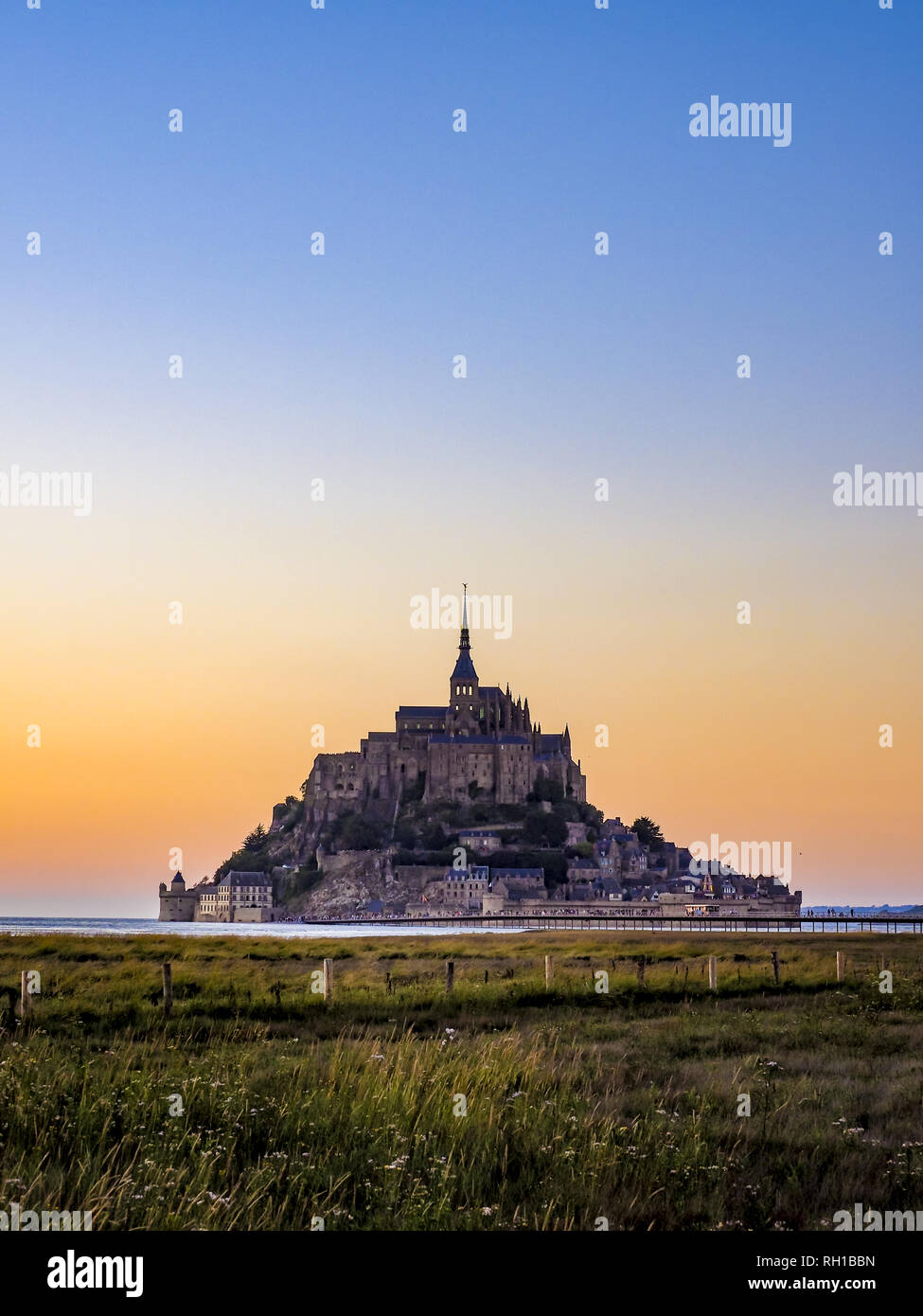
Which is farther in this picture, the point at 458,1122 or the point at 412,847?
the point at 412,847

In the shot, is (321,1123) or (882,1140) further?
(882,1140)

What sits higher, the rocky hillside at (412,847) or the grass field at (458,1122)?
the grass field at (458,1122)

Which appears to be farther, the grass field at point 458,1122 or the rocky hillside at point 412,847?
the rocky hillside at point 412,847

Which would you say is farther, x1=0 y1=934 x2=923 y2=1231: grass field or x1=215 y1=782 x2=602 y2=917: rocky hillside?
x1=215 y1=782 x2=602 y2=917: rocky hillside

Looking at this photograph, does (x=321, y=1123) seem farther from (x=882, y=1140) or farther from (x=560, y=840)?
(x=560, y=840)

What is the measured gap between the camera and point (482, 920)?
6447 inches

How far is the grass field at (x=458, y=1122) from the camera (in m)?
7.95

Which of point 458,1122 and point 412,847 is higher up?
point 458,1122

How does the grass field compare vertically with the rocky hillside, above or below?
above

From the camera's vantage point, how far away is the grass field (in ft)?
26.1

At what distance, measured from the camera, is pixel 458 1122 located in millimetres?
9930
